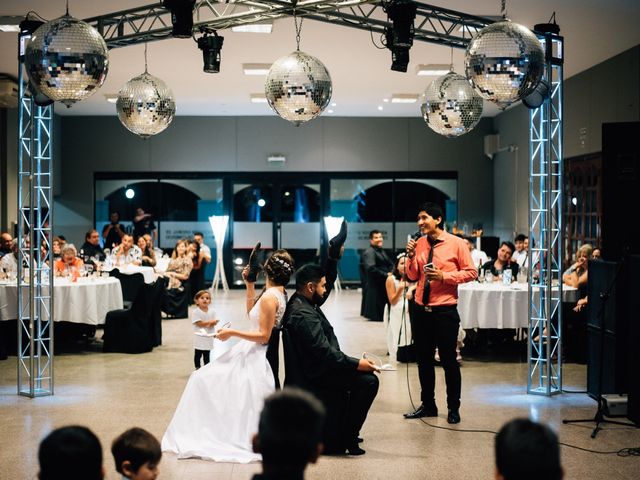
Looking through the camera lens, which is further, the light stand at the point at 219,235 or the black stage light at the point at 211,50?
the light stand at the point at 219,235

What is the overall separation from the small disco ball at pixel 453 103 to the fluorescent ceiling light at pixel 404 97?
8574 millimetres

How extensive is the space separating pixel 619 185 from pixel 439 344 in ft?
6.63

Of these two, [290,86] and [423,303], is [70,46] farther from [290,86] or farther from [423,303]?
[423,303]

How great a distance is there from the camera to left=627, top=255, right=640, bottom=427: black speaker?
6035 millimetres

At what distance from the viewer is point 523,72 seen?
15.4ft

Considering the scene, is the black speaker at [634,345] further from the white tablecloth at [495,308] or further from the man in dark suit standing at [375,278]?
the man in dark suit standing at [375,278]

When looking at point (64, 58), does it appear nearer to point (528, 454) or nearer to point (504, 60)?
point (504, 60)

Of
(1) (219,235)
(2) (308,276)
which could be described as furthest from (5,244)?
(2) (308,276)

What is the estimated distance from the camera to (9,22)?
30.8 ft

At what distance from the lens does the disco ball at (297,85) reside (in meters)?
5.37

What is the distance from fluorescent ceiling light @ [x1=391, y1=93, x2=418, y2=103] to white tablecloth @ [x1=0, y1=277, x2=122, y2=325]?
723cm

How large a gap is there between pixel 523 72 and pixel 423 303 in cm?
206

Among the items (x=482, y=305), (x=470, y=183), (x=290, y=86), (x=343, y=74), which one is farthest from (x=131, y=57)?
(x=470, y=183)

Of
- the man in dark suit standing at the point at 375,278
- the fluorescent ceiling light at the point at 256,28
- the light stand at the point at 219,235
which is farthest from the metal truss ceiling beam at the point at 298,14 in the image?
the light stand at the point at 219,235
